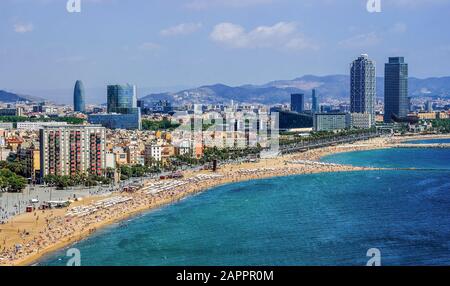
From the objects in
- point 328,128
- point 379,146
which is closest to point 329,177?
point 379,146

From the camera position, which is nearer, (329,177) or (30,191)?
(30,191)

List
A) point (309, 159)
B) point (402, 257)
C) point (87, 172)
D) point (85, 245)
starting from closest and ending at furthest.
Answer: point (402, 257) < point (85, 245) < point (87, 172) < point (309, 159)

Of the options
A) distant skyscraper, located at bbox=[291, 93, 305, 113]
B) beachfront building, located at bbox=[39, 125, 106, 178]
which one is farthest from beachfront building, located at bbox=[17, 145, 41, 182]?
distant skyscraper, located at bbox=[291, 93, 305, 113]

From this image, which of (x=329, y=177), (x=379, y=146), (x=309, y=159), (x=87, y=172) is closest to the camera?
(x=87, y=172)

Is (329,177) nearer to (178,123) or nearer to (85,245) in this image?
(85,245)

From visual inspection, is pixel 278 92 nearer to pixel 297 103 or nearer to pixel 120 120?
pixel 297 103

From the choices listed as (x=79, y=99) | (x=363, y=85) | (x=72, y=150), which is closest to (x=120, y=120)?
(x=79, y=99)
